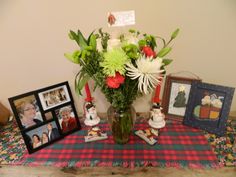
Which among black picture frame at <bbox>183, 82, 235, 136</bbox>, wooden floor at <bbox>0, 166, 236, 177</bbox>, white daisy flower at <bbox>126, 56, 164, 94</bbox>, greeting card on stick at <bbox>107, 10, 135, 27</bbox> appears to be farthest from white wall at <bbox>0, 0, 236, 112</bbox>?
wooden floor at <bbox>0, 166, 236, 177</bbox>

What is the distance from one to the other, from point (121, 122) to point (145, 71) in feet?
1.10

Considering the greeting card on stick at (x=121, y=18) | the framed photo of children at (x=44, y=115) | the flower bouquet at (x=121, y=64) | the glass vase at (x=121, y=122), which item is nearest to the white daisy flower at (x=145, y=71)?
the flower bouquet at (x=121, y=64)

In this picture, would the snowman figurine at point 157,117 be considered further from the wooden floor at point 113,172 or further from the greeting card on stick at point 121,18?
the greeting card on stick at point 121,18

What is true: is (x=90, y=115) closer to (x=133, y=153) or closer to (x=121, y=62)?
(x=133, y=153)

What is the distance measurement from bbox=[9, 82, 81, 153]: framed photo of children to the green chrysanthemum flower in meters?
0.44

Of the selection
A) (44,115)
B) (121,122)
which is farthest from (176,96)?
(44,115)

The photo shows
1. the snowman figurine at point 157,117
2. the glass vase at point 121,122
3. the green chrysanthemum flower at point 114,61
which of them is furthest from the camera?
the snowman figurine at point 157,117

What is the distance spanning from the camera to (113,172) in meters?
0.88

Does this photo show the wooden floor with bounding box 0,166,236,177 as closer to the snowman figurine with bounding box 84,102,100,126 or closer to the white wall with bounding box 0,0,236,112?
the snowman figurine with bounding box 84,102,100,126

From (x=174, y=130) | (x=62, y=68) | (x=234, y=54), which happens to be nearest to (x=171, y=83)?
(x=174, y=130)

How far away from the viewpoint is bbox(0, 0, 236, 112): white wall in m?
1.07

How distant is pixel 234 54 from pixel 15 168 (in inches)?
54.0

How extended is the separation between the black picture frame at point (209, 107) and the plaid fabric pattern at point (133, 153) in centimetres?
7

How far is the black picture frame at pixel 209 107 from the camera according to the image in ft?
3.45
